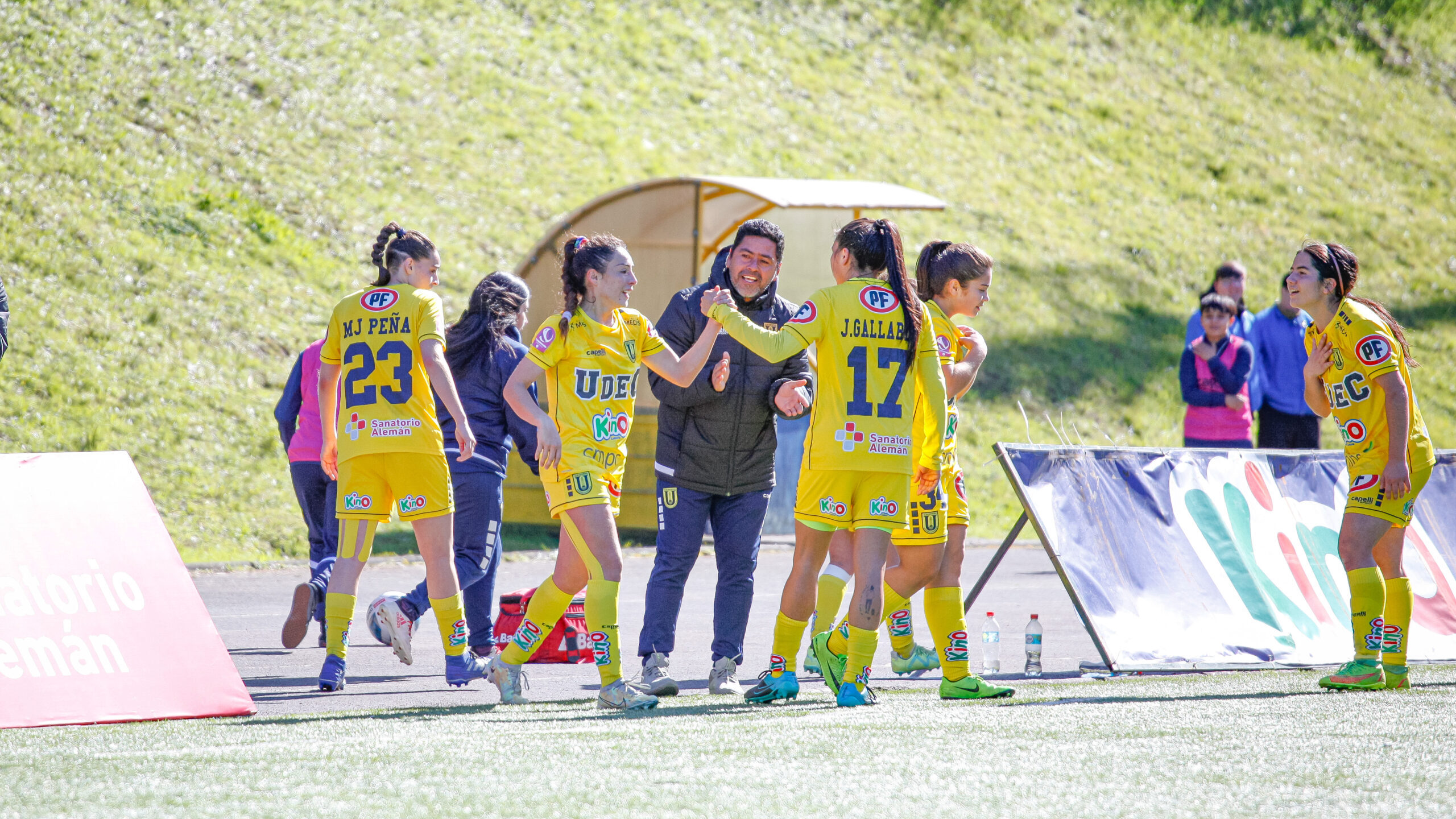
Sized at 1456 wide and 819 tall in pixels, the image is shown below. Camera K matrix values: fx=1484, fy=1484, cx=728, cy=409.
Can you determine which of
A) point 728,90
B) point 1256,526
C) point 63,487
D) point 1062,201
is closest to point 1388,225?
point 1062,201

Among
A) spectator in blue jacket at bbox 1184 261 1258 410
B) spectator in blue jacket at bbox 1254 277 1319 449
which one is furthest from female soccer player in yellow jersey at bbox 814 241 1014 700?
spectator in blue jacket at bbox 1254 277 1319 449

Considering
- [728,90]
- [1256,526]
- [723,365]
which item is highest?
[728,90]

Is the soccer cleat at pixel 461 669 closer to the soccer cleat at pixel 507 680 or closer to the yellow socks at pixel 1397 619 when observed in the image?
the soccer cleat at pixel 507 680

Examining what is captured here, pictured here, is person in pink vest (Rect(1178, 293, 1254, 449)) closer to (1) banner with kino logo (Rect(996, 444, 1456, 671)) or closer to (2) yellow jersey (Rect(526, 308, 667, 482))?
(1) banner with kino logo (Rect(996, 444, 1456, 671))

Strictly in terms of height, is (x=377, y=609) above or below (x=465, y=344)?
below

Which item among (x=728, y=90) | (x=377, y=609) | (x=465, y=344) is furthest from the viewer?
(x=728, y=90)

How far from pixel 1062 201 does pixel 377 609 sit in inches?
808

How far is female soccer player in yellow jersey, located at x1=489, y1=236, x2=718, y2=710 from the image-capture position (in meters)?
5.76

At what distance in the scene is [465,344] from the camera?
→ 7848 millimetres

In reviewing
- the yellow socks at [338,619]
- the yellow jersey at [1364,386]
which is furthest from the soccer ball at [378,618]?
the yellow jersey at [1364,386]

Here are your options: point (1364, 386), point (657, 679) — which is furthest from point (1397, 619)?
point (657, 679)

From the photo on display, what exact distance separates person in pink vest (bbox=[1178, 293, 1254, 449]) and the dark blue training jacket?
17.6 feet

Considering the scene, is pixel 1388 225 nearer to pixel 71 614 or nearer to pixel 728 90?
pixel 728 90

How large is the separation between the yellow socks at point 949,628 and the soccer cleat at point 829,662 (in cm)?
48
